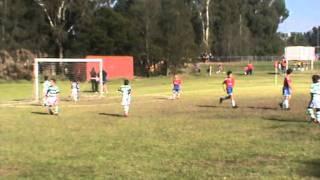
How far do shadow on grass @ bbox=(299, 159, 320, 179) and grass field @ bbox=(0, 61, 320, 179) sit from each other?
0.02m

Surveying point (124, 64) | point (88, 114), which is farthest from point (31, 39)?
point (88, 114)

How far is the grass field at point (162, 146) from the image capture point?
39.4 ft

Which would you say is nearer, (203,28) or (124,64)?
(124,64)

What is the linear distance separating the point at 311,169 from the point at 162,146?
4521 mm

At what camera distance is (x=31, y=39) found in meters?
84.0

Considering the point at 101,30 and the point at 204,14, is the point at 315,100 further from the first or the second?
the point at 204,14

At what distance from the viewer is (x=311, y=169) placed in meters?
11.9

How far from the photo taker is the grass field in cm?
1200

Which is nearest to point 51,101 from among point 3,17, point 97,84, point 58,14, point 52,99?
point 52,99

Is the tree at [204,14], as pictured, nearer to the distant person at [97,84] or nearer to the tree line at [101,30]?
the tree line at [101,30]

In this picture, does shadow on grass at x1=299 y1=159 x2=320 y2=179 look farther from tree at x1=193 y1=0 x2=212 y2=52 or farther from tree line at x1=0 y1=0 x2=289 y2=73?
tree at x1=193 y1=0 x2=212 y2=52

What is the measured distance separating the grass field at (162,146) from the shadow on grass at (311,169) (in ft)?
0.06

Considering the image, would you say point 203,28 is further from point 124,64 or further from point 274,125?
point 274,125

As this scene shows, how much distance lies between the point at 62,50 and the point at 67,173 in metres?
73.3
